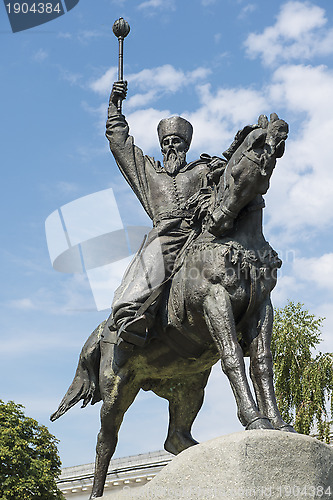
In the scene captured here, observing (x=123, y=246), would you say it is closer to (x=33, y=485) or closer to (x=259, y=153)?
(x=259, y=153)

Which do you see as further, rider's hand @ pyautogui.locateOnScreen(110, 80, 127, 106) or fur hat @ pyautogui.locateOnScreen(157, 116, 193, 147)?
rider's hand @ pyautogui.locateOnScreen(110, 80, 127, 106)

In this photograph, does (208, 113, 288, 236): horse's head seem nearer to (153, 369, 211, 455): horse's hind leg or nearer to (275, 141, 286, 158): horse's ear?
(275, 141, 286, 158): horse's ear

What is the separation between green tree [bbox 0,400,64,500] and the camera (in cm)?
2178

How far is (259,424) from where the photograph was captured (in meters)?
5.54

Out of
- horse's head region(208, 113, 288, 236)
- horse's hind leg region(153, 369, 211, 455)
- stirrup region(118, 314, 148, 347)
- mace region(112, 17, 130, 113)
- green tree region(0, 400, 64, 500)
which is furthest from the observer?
green tree region(0, 400, 64, 500)

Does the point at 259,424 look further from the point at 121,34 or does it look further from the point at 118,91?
the point at 121,34

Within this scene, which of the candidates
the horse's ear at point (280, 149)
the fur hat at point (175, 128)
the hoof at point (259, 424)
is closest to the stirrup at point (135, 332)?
the hoof at point (259, 424)

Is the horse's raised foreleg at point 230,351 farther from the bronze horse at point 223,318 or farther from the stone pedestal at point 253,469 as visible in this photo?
the stone pedestal at point 253,469

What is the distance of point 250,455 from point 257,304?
1643 mm

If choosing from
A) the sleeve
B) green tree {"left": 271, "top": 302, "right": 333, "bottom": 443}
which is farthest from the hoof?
green tree {"left": 271, "top": 302, "right": 333, "bottom": 443}

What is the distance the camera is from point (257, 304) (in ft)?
21.0

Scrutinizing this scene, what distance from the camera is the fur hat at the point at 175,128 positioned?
752 centimetres

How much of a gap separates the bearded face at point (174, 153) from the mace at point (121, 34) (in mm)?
758

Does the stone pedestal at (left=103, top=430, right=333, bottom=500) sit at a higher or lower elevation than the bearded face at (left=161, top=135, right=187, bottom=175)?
lower
